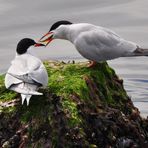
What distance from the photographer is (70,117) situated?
35.2ft

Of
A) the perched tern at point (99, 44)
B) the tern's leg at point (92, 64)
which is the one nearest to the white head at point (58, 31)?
the perched tern at point (99, 44)

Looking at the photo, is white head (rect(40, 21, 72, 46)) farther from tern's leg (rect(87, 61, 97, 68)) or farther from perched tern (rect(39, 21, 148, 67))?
tern's leg (rect(87, 61, 97, 68))

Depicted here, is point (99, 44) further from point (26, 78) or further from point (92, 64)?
point (26, 78)

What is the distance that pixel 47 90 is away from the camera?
11.0 metres

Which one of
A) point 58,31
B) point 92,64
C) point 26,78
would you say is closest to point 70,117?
point 26,78

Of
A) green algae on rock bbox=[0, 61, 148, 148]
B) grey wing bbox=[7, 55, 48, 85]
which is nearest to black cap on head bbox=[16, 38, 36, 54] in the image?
green algae on rock bbox=[0, 61, 148, 148]

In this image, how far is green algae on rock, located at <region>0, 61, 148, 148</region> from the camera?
1067cm

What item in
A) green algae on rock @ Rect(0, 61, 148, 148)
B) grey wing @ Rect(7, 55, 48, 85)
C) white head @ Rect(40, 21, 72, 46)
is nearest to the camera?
green algae on rock @ Rect(0, 61, 148, 148)

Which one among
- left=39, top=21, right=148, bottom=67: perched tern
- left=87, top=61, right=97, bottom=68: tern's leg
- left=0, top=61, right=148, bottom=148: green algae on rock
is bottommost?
left=0, top=61, right=148, bottom=148: green algae on rock

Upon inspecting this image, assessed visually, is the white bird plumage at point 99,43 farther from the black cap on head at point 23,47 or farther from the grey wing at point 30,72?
the grey wing at point 30,72

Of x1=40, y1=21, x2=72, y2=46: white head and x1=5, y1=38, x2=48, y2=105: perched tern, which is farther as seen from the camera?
x1=40, y1=21, x2=72, y2=46: white head

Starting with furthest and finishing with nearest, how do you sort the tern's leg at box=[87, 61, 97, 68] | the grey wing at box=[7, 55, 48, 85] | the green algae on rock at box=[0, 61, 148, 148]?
1. the tern's leg at box=[87, 61, 97, 68]
2. the grey wing at box=[7, 55, 48, 85]
3. the green algae on rock at box=[0, 61, 148, 148]

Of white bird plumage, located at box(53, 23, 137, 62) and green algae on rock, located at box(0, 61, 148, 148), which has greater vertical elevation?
Answer: white bird plumage, located at box(53, 23, 137, 62)

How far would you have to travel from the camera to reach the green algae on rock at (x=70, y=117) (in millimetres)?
10672
